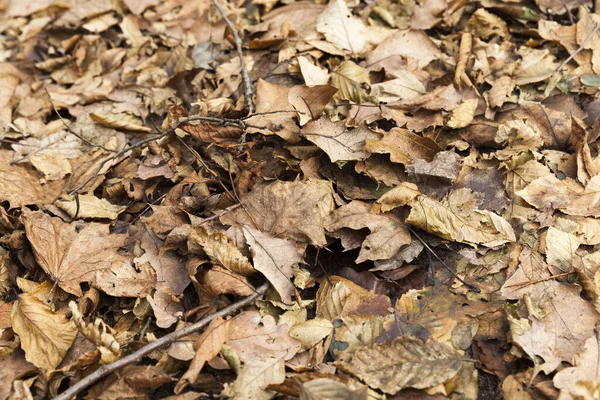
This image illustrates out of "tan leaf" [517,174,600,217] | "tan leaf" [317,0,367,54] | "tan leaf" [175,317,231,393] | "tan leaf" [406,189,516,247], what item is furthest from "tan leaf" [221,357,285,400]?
"tan leaf" [317,0,367,54]

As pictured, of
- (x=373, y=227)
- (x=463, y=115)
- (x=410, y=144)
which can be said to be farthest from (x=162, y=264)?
(x=463, y=115)

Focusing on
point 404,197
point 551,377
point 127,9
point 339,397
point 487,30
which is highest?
point 127,9

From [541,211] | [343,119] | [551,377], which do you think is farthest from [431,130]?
[551,377]

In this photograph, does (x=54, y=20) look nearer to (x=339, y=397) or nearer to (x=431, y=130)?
(x=431, y=130)

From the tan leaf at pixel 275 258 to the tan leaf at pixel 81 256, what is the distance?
0.52m

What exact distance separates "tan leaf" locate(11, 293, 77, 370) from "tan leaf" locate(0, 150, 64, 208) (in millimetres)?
726

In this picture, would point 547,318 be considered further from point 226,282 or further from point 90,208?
point 90,208

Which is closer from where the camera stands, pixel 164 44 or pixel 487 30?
pixel 487 30

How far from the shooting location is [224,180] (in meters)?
2.80

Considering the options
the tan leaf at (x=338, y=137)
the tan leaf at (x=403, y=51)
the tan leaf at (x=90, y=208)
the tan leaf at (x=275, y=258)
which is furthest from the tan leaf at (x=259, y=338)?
the tan leaf at (x=403, y=51)

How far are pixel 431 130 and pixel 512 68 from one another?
76 centimetres

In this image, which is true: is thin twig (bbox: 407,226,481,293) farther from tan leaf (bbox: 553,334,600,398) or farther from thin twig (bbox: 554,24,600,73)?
thin twig (bbox: 554,24,600,73)

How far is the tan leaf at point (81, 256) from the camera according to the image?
2510 millimetres

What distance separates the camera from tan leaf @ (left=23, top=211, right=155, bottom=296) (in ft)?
8.23
